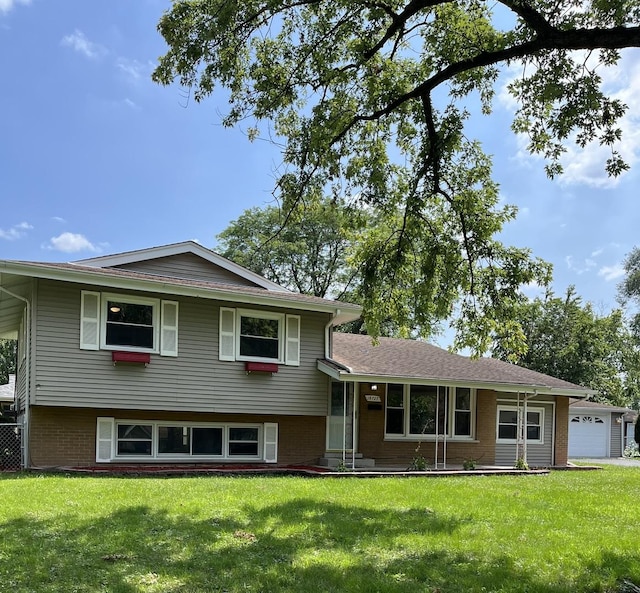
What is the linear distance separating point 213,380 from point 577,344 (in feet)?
84.2

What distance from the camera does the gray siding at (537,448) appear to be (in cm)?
1949

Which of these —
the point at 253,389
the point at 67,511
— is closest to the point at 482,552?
the point at 67,511

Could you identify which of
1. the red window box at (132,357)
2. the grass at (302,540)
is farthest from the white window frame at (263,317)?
the grass at (302,540)

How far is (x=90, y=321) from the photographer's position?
13648 millimetres

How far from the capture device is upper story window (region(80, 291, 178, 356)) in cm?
1365

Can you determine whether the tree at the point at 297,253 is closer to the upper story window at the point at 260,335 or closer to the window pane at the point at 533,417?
the window pane at the point at 533,417

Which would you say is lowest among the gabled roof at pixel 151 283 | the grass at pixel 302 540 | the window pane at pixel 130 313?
the grass at pixel 302 540

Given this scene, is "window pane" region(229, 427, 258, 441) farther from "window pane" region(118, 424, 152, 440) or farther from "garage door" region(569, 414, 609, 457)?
"garage door" region(569, 414, 609, 457)

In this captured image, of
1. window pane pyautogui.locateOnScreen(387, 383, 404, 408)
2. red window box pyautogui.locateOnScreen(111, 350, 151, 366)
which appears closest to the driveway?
window pane pyautogui.locateOnScreen(387, 383, 404, 408)

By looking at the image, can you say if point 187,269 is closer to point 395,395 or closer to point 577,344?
point 395,395

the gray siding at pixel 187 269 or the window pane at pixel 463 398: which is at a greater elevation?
the gray siding at pixel 187 269

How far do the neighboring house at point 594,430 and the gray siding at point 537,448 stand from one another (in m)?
10.4

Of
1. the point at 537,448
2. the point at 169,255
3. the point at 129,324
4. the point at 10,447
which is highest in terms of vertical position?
the point at 169,255

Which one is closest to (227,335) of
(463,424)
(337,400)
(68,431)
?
(337,400)
